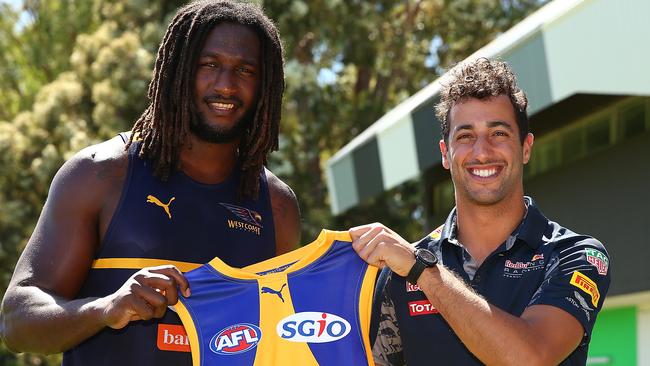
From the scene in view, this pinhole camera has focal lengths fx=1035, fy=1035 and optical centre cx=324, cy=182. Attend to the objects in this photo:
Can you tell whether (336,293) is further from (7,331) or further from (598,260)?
(7,331)

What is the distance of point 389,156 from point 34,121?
25.9 ft

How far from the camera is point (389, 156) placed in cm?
1115

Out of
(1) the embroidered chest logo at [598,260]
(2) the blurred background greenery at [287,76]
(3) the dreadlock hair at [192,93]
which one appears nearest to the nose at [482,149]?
(1) the embroidered chest logo at [598,260]

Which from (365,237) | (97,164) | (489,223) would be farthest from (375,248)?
(97,164)

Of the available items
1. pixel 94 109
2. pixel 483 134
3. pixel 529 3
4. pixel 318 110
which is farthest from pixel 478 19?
pixel 483 134

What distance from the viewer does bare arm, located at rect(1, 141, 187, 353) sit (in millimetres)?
3818

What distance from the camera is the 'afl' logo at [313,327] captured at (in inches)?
158

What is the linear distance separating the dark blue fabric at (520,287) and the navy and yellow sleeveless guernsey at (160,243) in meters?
0.71

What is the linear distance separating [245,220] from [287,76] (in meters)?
11.3

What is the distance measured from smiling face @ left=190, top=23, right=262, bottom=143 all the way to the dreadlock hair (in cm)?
4

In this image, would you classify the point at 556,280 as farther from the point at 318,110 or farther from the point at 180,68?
the point at 318,110

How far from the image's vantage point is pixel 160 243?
4156mm

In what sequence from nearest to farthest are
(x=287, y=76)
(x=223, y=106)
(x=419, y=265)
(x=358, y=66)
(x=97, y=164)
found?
1. (x=419, y=265)
2. (x=97, y=164)
3. (x=223, y=106)
4. (x=287, y=76)
5. (x=358, y=66)

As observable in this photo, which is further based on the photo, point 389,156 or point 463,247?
point 389,156
